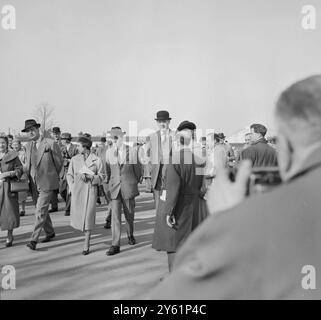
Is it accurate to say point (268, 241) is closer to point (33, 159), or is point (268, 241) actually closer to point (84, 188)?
point (84, 188)

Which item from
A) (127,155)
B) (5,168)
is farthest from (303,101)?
(5,168)

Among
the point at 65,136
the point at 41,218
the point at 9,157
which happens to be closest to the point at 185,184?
the point at 41,218

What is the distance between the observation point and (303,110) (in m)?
1.11

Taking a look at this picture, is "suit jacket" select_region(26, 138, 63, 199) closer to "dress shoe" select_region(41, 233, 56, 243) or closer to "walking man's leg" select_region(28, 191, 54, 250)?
"walking man's leg" select_region(28, 191, 54, 250)

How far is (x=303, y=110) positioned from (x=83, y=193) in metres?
5.40

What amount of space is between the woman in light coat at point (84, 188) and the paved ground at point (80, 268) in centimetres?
46

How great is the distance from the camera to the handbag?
261 inches

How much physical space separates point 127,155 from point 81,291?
2.80 meters

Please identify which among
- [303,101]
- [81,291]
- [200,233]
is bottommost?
[81,291]

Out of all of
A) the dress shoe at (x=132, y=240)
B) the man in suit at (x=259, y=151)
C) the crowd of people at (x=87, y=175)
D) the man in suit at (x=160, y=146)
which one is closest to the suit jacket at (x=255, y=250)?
the crowd of people at (x=87, y=175)

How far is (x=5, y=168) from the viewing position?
6699mm

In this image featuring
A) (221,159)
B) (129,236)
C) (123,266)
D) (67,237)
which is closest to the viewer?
(123,266)

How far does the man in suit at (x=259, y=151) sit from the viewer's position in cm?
607

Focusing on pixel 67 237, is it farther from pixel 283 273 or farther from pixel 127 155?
pixel 283 273
